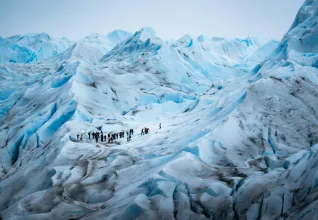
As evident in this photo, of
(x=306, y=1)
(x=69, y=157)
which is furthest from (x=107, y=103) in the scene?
(x=306, y=1)

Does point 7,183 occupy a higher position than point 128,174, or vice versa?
point 128,174

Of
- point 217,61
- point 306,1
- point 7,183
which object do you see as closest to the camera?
point 7,183

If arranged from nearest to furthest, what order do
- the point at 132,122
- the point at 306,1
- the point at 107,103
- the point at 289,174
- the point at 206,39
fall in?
the point at 289,174 < the point at 132,122 < the point at 107,103 < the point at 306,1 < the point at 206,39

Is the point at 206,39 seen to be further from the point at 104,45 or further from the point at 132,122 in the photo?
the point at 132,122

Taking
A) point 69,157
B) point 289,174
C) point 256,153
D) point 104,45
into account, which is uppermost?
point 289,174

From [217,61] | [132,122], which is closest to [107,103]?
[132,122]

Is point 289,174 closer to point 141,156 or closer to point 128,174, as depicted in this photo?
point 128,174

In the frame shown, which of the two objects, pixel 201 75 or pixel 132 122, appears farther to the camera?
pixel 201 75
